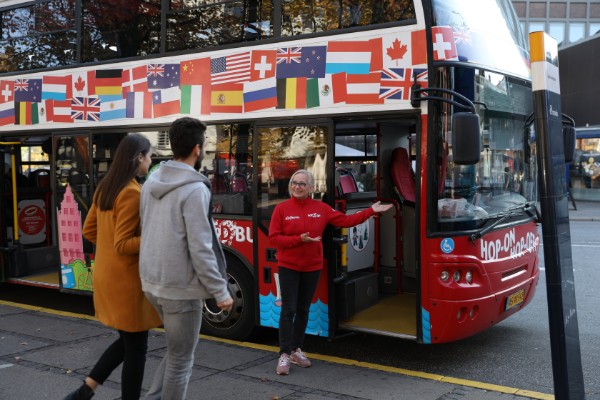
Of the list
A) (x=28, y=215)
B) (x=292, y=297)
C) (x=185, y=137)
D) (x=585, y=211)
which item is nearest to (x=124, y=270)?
(x=185, y=137)

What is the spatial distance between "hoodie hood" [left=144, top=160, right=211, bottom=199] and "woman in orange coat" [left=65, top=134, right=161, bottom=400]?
0.86ft

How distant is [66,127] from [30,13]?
1623 mm

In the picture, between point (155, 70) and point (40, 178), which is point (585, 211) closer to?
point (40, 178)

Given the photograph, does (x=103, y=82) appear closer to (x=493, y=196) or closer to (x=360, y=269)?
(x=360, y=269)

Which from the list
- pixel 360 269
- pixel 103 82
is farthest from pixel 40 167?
pixel 360 269

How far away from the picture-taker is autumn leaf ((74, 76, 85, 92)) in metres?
7.58

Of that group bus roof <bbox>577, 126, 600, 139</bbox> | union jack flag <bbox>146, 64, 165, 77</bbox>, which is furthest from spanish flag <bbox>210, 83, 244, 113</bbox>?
bus roof <bbox>577, 126, 600, 139</bbox>

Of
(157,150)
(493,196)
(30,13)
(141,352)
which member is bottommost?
(141,352)

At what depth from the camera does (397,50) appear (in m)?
5.46

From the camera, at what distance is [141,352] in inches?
158

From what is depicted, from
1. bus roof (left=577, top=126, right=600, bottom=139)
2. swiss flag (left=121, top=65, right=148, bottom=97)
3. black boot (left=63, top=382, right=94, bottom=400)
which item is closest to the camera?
black boot (left=63, top=382, right=94, bottom=400)

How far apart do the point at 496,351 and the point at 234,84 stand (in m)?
3.53

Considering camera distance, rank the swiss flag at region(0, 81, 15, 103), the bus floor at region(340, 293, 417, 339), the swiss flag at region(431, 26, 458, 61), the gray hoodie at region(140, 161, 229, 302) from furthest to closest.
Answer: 1. the swiss flag at region(0, 81, 15, 103)
2. the bus floor at region(340, 293, 417, 339)
3. the swiss flag at region(431, 26, 458, 61)
4. the gray hoodie at region(140, 161, 229, 302)

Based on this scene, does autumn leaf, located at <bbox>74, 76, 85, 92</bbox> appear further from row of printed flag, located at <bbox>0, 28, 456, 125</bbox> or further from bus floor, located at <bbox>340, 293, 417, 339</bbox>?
bus floor, located at <bbox>340, 293, 417, 339</bbox>
